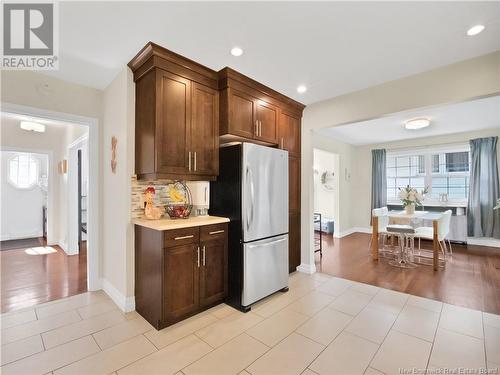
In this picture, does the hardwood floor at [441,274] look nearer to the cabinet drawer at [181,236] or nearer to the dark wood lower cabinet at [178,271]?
the dark wood lower cabinet at [178,271]

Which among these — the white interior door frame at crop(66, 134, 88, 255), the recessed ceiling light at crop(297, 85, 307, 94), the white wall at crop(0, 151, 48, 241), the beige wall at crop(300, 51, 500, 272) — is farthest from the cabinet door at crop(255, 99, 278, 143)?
the white wall at crop(0, 151, 48, 241)

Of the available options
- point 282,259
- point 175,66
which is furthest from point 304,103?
point 282,259

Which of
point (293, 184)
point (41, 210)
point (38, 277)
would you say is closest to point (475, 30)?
point (293, 184)

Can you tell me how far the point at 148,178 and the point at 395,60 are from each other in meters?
2.89

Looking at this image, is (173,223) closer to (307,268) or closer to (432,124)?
(307,268)

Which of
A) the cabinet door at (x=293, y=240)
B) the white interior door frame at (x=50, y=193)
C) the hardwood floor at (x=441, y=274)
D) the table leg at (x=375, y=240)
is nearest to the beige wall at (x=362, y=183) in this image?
the hardwood floor at (x=441, y=274)

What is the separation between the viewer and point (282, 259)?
298 centimetres

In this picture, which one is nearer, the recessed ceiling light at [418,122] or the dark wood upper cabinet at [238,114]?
the dark wood upper cabinet at [238,114]

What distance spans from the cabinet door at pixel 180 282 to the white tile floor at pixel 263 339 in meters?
0.14

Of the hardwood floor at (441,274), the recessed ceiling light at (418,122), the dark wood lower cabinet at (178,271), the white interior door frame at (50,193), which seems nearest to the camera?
the dark wood lower cabinet at (178,271)

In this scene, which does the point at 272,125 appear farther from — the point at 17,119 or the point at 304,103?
the point at 17,119

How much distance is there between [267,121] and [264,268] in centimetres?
191

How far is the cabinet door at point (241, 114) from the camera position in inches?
111

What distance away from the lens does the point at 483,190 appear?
5.32 m
